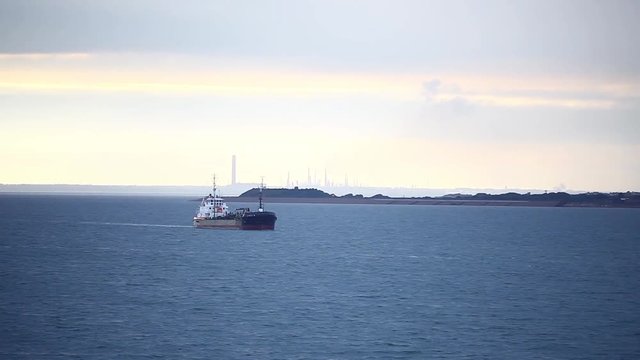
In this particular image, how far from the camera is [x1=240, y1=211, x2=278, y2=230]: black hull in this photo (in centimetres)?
17612

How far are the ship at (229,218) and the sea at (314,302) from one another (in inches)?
1414

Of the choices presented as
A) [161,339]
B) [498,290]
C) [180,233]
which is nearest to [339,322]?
[161,339]

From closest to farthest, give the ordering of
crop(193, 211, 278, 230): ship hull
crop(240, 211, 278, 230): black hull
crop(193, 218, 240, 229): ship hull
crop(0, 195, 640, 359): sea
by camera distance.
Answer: crop(0, 195, 640, 359): sea, crop(240, 211, 278, 230): black hull, crop(193, 211, 278, 230): ship hull, crop(193, 218, 240, 229): ship hull

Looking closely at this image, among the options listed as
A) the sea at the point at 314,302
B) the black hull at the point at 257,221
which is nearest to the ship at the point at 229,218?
the black hull at the point at 257,221

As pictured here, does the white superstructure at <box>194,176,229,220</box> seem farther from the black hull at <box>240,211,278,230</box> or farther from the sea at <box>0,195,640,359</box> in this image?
the sea at <box>0,195,640,359</box>

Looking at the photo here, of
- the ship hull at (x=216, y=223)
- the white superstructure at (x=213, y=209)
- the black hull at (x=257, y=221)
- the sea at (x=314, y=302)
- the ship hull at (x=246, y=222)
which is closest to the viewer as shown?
the sea at (x=314, y=302)

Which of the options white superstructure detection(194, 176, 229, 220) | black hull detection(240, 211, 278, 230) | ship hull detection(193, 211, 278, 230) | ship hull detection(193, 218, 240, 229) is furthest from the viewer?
white superstructure detection(194, 176, 229, 220)

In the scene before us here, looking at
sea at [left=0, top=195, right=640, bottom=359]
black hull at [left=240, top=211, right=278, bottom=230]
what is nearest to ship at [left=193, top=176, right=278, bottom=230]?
black hull at [left=240, top=211, right=278, bottom=230]

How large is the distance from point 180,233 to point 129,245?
34216 millimetres

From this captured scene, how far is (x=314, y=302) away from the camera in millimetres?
73375

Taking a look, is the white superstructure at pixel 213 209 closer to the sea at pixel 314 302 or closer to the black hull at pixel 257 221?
the black hull at pixel 257 221

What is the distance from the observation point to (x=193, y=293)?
78.6 meters

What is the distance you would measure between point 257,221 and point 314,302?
105 metres

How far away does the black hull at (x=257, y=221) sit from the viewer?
578 ft
